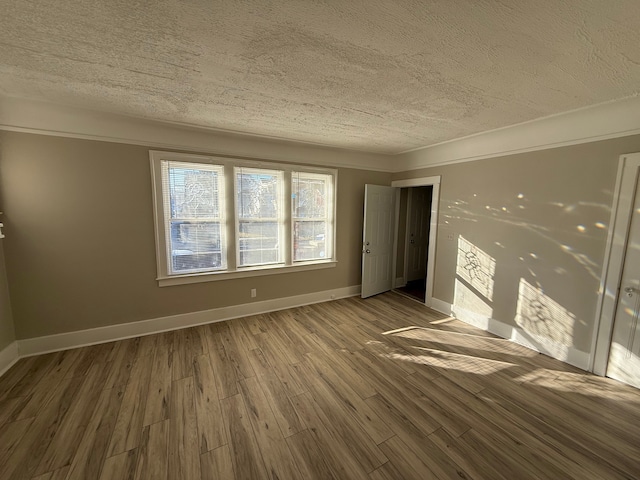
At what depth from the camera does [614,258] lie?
7.56ft

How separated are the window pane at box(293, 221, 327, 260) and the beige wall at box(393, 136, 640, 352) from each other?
2035 mm

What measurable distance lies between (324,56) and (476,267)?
3.24 meters

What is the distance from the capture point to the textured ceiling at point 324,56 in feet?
3.99

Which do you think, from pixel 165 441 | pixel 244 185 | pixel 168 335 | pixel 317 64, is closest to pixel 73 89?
pixel 244 185

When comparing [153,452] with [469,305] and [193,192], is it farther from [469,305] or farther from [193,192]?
[469,305]

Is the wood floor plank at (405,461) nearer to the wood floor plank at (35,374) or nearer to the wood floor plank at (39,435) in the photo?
the wood floor plank at (39,435)

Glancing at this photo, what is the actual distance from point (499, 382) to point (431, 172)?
2953 mm

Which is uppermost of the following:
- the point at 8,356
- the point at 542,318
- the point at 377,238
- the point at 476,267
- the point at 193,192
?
the point at 193,192

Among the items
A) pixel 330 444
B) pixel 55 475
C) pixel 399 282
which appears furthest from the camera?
pixel 399 282

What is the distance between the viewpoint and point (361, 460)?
5.10 feet

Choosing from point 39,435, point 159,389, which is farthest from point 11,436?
point 159,389

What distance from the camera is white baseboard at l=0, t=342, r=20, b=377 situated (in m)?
2.34

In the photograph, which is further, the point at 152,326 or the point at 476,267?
the point at 476,267

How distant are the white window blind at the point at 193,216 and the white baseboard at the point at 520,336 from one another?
3.53 metres
